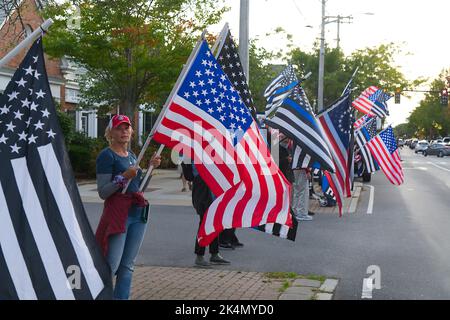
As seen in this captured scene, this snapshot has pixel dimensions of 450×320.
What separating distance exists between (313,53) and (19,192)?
139 feet

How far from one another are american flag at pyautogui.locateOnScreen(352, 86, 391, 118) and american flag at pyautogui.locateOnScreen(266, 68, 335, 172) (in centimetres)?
727

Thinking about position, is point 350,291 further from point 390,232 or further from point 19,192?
point 390,232

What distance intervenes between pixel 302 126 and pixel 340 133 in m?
1.84

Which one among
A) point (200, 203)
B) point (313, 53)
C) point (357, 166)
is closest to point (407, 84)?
point (313, 53)

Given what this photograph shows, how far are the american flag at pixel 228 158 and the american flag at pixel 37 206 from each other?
4.51ft

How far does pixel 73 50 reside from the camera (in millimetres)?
19109

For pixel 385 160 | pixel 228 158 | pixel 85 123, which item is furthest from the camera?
pixel 85 123

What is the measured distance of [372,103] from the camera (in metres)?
16.4

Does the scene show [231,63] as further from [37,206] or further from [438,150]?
[438,150]

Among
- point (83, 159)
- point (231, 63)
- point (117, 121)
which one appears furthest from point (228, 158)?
point (83, 159)

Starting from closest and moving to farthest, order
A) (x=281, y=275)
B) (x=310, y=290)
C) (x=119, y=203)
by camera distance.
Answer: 1. (x=119, y=203)
2. (x=310, y=290)
3. (x=281, y=275)

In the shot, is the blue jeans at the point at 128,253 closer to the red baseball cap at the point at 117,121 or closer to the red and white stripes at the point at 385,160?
the red baseball cap at the point at 117,121

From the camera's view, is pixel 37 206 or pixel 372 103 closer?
pixel 37 206

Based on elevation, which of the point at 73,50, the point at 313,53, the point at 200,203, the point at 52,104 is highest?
the point at 313,53
